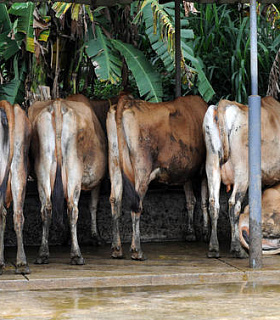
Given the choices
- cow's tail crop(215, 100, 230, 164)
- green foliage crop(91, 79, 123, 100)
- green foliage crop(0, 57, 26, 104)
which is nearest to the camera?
cow's tail crop(215, 100, 230, 164)

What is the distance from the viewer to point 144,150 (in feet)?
30.2

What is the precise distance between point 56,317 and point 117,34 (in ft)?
28.8

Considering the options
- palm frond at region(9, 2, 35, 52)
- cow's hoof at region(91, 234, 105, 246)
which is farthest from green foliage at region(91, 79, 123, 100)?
cow's hoof at region(91, 234, 105, 246)

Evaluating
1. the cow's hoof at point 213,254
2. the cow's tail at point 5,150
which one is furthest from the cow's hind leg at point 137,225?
the cow's tail at point 5,150

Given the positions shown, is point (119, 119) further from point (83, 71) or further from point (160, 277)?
point (83, 71)

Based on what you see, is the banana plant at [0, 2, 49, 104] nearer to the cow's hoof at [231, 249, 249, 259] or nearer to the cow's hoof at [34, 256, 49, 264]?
the cow's hoof at [34, 256, 49, 264]

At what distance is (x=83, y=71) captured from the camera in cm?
1445

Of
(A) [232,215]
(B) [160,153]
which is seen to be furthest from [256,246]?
(B) [160,153]

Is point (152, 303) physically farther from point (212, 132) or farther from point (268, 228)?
point (212, 132)

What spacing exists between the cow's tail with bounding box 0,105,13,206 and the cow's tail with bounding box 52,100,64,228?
2.44ft

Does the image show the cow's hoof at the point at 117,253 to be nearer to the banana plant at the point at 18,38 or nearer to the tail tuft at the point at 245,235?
the tail tuft at the point at 245,235

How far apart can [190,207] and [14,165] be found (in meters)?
3.15

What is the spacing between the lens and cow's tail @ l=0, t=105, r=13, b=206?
26.9ft

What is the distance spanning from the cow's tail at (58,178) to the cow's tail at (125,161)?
2.40 feet
